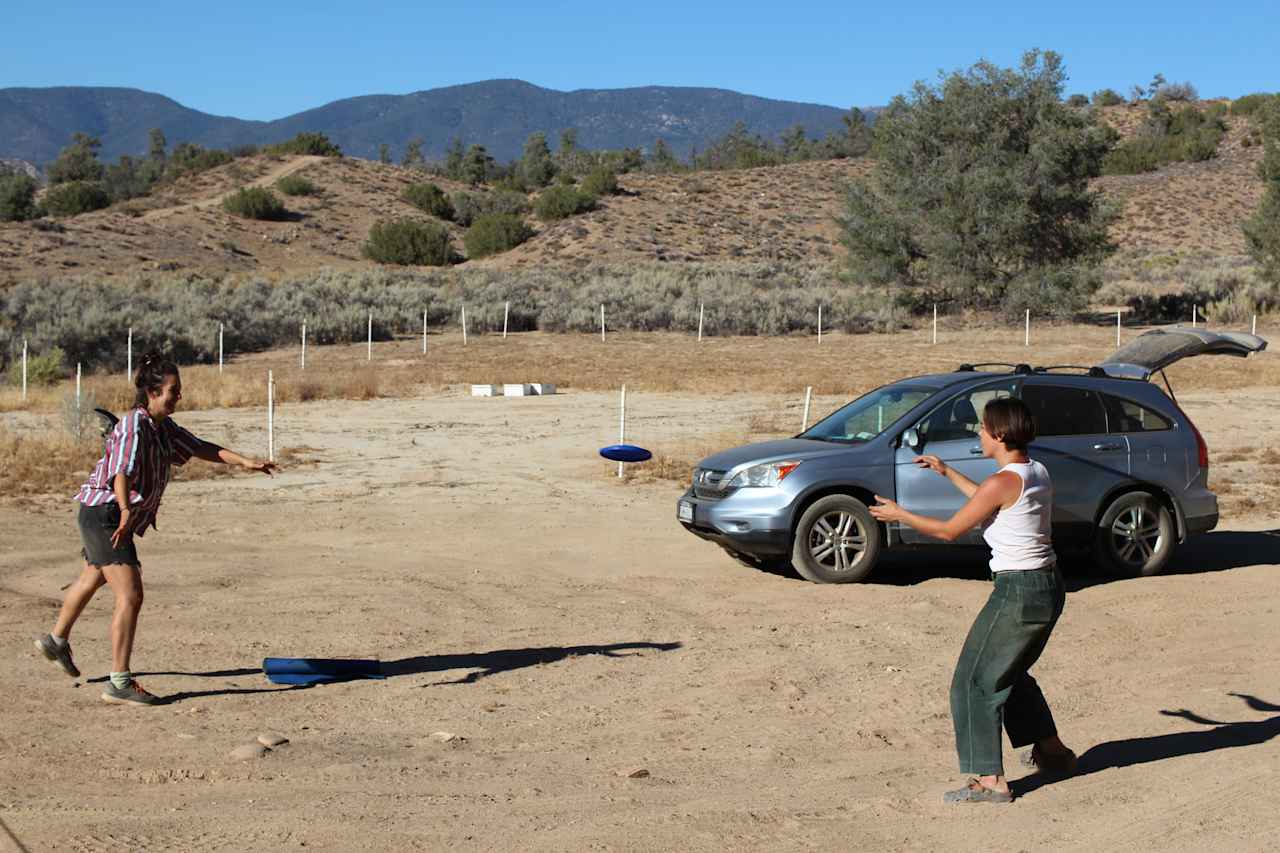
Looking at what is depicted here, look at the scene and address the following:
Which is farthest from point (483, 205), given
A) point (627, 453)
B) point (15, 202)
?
point (627, 453)

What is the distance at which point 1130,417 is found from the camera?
12039 mm

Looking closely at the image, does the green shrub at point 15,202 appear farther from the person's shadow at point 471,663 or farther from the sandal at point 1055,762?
the sandal at point 1055,762

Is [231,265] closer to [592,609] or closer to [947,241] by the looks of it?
[947,241]

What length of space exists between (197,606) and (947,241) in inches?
1448

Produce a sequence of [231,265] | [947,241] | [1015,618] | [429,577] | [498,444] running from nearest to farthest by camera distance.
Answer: [1015,618] < [429,577] < [498,444] < [947,241] < [231,265]

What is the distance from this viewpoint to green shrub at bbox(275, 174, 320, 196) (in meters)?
80.3

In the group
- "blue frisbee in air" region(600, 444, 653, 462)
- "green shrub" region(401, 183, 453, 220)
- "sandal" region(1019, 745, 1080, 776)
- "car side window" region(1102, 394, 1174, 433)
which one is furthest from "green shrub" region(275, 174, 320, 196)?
"sandal" region(1019, 745, 1080, 776)

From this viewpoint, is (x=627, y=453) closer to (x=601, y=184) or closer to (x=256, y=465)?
(x=256, y=465)

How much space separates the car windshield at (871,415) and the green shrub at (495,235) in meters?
60.1

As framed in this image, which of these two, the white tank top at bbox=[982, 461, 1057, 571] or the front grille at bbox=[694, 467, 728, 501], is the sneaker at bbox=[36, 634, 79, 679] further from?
the front grille at bbox=[694, 467, 728, 501]

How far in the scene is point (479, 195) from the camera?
83.5 metres

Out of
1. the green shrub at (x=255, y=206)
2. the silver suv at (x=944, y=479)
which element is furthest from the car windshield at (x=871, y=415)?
the green shrub at (x=255, y=206)

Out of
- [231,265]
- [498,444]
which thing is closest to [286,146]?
[231,265]

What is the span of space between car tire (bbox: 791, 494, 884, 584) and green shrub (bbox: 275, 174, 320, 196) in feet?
239
